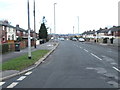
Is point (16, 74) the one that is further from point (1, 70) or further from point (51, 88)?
point (51, 88)

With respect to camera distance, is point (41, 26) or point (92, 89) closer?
point (92, 89)

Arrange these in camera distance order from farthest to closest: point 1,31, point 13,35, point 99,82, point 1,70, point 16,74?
1. point 13,35
2. point 1,31
3. point 1,70
4. point 16,74
5. point 99,82

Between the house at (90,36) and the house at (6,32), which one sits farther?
the house at (90,36)

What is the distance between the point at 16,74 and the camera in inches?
478

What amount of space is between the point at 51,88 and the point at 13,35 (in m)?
69.0

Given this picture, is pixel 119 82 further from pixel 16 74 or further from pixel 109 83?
pixel 16 74

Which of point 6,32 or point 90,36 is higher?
point 6,32

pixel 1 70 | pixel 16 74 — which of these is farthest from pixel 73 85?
pixel 1 70

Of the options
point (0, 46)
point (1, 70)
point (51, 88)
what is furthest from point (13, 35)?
point (51, 88)

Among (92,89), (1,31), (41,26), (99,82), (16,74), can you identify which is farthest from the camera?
(41,26)

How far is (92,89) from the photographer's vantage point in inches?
337

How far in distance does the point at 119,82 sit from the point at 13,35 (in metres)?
68.3

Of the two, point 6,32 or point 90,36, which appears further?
point 90,36

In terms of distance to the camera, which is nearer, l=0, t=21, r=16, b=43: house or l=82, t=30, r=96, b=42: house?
l=0, t=21, r=16, b=43: house
